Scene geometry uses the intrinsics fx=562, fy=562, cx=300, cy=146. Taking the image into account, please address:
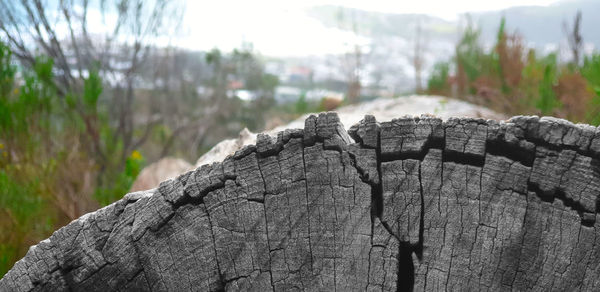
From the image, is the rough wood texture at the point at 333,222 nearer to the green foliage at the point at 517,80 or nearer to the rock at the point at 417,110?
the green foliage at the point at 517,80

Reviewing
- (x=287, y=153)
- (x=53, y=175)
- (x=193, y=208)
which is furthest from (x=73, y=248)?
(x=53, y=175)

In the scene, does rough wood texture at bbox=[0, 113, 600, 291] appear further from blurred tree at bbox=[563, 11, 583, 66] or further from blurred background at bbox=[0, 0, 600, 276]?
blurred tree at bbox=[563, 11, 583, 66]

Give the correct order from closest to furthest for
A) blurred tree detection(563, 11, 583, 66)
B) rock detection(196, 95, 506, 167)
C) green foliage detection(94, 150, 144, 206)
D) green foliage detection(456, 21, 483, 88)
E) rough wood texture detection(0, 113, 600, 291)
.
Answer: rough wood texture detection(0, 113, 600, 291) → green foliage detection(94, 150, 144, 206) → rock detection(196, 95, 506, 167) → blurred tree detection(563, 11, 583, 66) → green foliage detection(456, 21, 483, 88)

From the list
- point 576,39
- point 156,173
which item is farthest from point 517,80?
point 156,173

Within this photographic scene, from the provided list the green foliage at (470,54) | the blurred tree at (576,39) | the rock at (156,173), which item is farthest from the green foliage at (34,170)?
the blurred tree at (576,39)

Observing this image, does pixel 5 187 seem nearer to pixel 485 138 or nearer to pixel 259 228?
pixel 259 228

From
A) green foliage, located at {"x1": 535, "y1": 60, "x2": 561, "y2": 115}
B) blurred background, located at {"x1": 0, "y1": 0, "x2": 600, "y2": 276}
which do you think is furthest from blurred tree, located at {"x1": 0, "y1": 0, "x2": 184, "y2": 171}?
green foliage, located at {"x1": 535, "y1": 60, "x2": 561, "y2": 115}

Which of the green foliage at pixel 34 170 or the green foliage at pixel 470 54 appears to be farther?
the green foliage at pixel 470 54

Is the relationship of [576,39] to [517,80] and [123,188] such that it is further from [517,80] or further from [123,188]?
[123,188]
